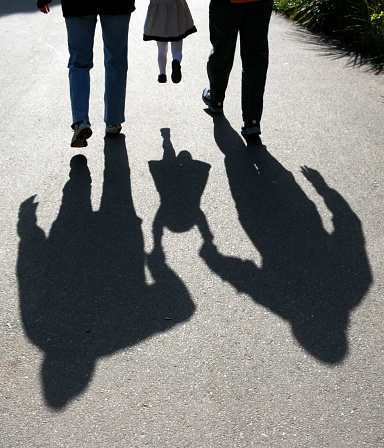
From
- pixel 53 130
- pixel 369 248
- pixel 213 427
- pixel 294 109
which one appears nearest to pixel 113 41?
pixel 53 130

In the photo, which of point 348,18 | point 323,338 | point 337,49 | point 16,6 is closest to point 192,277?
point 323,338

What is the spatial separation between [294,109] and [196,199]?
2226 millimetres

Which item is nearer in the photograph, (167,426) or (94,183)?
(167,426)

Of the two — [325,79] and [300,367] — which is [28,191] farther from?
[325,79]

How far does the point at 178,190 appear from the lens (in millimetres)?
5031

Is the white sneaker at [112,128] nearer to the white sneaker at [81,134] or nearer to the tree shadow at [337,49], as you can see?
the white sneaker at [81,134]

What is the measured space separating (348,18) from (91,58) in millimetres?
5107

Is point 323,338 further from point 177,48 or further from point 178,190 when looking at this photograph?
point 177,48

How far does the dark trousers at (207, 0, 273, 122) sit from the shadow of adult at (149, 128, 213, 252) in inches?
Result: 29.5

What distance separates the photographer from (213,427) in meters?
2.90

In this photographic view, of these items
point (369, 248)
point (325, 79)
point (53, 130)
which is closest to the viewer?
point (369, 248)

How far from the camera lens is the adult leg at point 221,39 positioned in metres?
5.53

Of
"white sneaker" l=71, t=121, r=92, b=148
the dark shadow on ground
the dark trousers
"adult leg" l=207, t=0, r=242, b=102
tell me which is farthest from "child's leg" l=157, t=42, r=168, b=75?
the dark shadow on ground

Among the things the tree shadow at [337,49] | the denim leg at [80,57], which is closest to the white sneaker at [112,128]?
the denim leg at [80,57]
